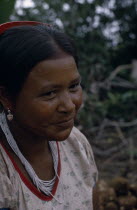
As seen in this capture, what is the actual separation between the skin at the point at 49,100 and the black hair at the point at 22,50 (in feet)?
0.09

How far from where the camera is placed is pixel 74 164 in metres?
1.82

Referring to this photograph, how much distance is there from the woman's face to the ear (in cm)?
4

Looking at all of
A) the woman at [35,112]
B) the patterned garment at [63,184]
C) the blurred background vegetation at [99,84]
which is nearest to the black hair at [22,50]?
the woman at [35,112]

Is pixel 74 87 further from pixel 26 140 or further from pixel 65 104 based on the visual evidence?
pixel 26 140

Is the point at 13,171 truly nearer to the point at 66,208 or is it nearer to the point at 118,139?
the point at 66,208

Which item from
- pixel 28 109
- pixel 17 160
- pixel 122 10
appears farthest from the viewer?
pixel 122 10

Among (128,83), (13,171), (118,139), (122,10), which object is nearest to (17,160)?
(13,171)

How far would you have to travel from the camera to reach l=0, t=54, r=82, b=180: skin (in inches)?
55.5

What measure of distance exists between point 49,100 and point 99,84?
3.21 metres

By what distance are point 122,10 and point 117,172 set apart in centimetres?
307

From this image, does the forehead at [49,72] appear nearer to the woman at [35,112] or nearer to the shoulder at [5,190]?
the woman at [35,112]

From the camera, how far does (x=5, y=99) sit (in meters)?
1.52

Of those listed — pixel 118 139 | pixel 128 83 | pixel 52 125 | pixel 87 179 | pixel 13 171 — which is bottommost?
pixel 118 139

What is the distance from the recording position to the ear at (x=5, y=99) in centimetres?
150
